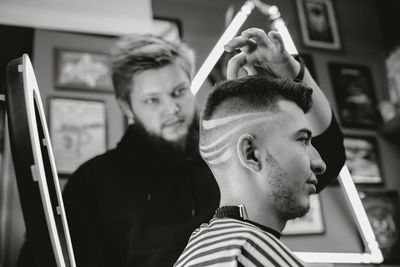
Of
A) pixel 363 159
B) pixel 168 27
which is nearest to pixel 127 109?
pixel 168 27

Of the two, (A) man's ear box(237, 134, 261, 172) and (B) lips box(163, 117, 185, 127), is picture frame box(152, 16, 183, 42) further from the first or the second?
(A) man's ear box(237, 134, 261, 172)

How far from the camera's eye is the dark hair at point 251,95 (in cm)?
118

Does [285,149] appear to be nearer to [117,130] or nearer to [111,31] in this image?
[117,130]

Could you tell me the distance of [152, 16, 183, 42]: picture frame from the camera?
269 centimetres

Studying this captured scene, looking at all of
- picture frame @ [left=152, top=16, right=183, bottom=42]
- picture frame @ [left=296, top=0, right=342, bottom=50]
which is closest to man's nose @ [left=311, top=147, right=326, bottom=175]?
picture frame @ [left=152, top=16, right=183, bottom=42]

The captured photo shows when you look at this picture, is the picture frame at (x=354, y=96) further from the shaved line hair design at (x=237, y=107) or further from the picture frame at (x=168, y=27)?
the shaved line hair design at (x=237, y=107)

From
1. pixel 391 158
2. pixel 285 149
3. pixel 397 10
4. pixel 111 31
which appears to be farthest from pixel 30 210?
pixel 397 10

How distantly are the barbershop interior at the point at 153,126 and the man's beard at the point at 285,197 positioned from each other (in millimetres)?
35

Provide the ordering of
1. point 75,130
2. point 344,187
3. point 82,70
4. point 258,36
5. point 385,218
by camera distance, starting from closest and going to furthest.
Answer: point 258,36
point 344,187
point 75,130
point 82,70
point 385,218

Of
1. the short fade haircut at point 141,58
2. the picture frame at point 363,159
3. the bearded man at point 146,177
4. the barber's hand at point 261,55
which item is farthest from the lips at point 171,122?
the picture frame at point 363,159

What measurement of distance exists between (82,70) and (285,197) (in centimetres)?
162

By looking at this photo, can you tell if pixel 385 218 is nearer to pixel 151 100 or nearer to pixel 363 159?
pixel 363 159

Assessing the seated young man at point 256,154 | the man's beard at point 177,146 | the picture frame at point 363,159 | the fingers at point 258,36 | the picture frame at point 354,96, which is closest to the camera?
the seated young man at point 256,154

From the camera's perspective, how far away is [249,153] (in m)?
1.15
